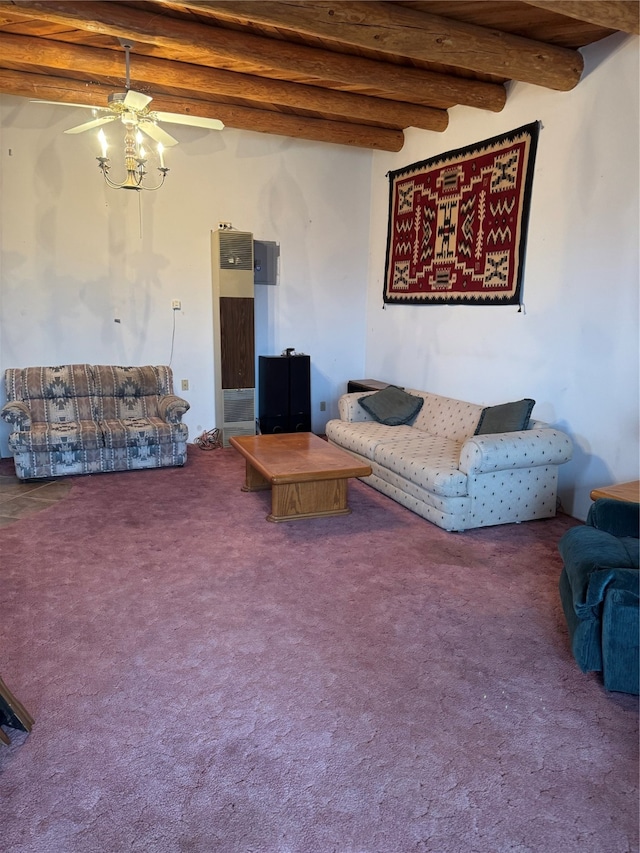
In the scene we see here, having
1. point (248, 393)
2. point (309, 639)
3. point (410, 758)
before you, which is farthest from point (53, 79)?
→ point (410, 758)

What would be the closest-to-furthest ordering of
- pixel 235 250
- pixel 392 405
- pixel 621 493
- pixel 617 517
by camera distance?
pixel 617 517 < pixel 621 493 < pixel 392 405 < pixel 235 250

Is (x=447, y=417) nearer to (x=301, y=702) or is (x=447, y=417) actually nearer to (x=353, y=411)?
(x=353, y=411)

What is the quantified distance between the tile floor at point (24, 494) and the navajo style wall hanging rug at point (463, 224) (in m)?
3.44

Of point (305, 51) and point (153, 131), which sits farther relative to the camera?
point (305, 51)

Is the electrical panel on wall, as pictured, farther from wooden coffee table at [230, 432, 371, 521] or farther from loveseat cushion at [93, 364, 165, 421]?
wooden coffee table at [230, 432, 371, 521]

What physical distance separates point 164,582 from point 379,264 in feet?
13.8

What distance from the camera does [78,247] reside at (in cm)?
510

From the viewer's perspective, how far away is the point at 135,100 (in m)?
3.08

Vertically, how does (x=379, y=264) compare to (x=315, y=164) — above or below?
below

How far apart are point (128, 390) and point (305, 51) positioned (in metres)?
2.98

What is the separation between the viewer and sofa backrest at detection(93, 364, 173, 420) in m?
5.06

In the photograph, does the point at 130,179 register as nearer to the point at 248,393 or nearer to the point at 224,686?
the point at 248,393

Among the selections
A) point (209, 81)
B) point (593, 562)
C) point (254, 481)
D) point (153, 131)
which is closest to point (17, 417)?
point (254, 481)

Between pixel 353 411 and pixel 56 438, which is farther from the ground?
pixel 353 411
